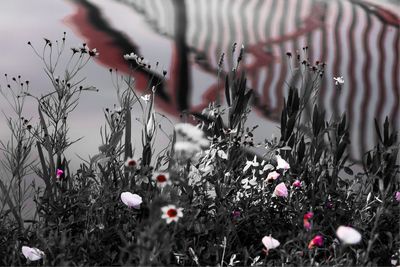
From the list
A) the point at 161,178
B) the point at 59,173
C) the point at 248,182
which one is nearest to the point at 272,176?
the point at 248,182

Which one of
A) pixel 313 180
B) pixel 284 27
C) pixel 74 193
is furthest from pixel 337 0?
pixel 74 193

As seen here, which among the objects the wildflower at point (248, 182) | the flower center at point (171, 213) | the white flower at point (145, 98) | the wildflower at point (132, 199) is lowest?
the flower center at point (171, 213)

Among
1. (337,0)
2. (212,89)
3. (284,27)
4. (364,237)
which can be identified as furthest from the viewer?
(337,0)

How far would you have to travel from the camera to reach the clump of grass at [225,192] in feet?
6.57

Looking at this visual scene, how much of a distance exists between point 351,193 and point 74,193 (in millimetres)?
986

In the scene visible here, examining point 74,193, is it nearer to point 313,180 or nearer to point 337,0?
point 313,180

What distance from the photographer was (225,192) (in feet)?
7.03

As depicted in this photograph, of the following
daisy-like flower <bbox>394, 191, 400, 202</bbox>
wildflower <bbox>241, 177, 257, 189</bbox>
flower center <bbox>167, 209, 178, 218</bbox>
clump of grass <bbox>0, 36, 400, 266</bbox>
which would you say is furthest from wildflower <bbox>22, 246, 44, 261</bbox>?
daisy-like flower <bbox>394, 191, 400, 202</bbox>

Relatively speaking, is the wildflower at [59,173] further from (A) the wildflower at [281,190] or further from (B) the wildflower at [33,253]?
(A) the wildflower at [281,190]

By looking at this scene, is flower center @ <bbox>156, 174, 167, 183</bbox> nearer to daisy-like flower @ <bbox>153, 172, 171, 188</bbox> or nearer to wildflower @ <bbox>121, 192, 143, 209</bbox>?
daisy-like flower @ <bbox>153, 172, 171, 188</bbox>

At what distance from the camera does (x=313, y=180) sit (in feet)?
7.47

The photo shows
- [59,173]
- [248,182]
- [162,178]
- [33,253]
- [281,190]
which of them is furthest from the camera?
[59,173]

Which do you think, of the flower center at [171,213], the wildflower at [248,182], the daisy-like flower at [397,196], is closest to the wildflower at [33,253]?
the flower center at [171,213]

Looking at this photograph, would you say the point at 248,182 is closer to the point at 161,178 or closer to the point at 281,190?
the point at 281,190
